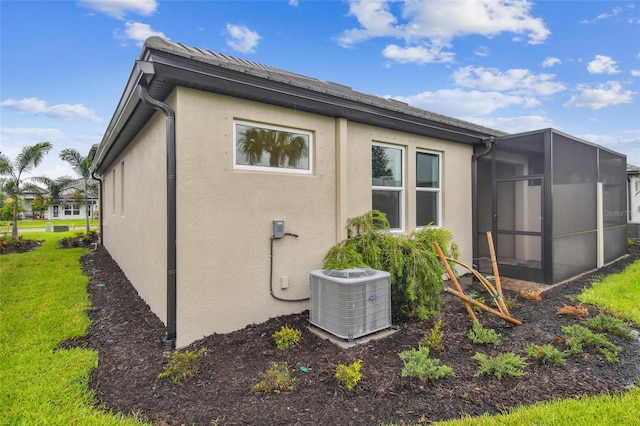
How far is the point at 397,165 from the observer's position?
6.17m

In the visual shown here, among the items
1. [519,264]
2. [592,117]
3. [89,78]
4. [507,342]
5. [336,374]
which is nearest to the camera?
[336,374]

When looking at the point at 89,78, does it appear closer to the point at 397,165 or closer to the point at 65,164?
the point at 397,165

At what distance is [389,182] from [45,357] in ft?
18.3

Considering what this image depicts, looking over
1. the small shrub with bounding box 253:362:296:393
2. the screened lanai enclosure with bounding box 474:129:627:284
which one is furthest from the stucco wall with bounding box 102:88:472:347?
the screened lanai enclosure with bounding box 474:129:627:284

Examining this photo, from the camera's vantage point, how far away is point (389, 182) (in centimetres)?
601

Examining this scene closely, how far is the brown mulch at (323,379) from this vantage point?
8.38 feet

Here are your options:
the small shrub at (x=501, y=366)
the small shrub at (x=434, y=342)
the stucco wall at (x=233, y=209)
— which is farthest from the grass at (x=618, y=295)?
the stucco wall at (x=233, y=209)

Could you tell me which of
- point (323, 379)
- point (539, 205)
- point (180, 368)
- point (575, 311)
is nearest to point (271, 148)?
point (180, 368)

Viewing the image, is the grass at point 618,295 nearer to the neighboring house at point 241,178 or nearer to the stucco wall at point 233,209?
the neighboring house at point 241,178

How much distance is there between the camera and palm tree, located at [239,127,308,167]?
14.1 feet

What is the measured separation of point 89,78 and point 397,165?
8.58 m

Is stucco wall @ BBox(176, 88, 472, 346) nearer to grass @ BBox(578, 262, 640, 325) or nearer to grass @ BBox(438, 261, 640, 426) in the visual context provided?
grass @ BBox(438, 261, 640, 426)

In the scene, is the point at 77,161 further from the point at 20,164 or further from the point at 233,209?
the point at 233,209

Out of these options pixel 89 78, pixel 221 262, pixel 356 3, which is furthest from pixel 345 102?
pixel 89 78
